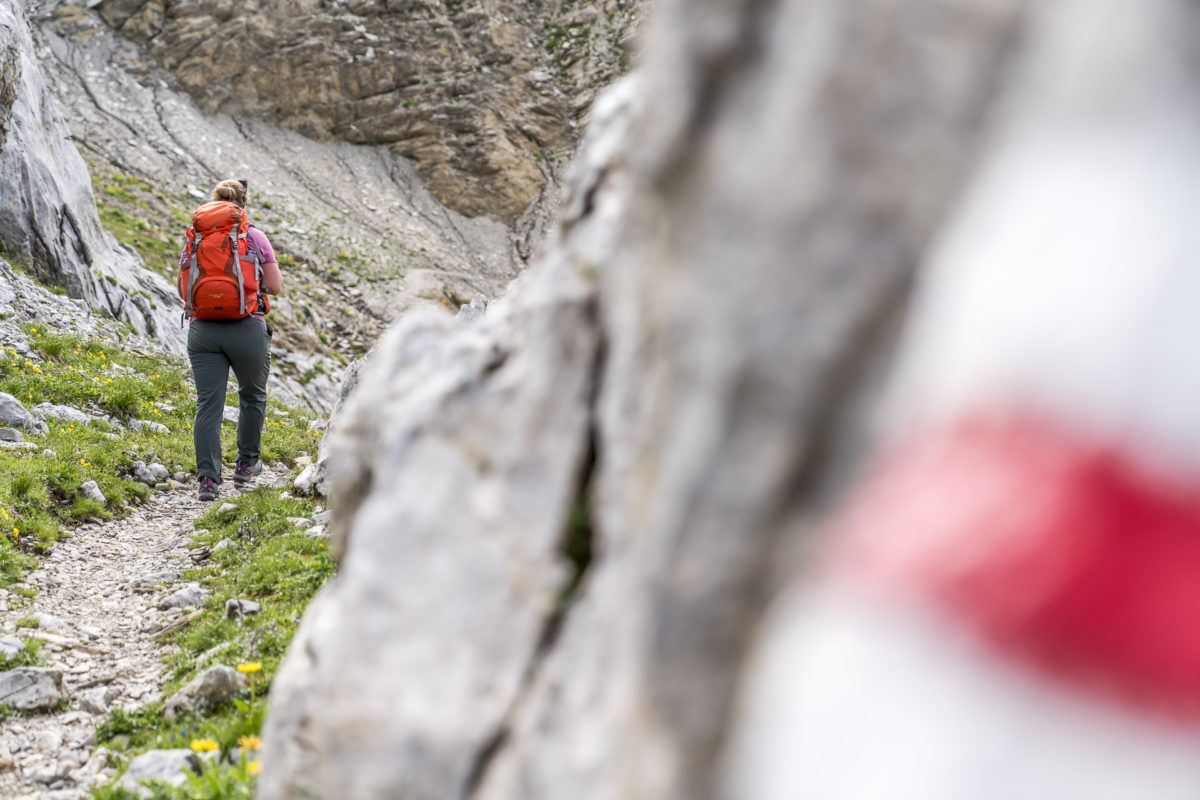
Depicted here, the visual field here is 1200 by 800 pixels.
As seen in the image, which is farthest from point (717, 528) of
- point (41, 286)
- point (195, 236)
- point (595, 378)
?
point (41, 286)

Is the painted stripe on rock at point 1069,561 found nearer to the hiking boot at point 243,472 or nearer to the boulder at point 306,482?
the boulder at point 306,482

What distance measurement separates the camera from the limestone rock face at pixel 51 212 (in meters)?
15.9

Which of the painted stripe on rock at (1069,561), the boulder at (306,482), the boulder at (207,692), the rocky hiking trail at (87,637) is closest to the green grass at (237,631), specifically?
the boulder at (207,692)

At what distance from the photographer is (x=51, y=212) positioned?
1672 cm

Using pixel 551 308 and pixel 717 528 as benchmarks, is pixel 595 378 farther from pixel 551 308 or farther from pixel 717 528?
pixel 717 528

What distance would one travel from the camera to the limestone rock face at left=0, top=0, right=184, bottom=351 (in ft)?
52.2

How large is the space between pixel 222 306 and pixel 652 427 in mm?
8799

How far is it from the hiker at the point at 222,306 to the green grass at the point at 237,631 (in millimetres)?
1342

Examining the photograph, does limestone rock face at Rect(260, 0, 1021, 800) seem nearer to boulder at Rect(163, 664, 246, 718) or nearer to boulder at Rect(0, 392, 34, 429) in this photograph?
boulder at Rect(163, 664, 246, 718)

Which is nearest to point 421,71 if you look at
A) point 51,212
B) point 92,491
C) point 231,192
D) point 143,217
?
point 143,217

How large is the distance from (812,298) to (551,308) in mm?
Answer: 961

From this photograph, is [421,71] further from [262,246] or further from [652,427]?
[652,427]

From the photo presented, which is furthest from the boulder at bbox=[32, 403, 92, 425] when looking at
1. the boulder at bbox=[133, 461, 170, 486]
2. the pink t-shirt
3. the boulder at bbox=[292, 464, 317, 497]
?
the pink t-shirt

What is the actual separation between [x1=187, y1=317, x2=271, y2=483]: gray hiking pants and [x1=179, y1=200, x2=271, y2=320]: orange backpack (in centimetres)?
36
